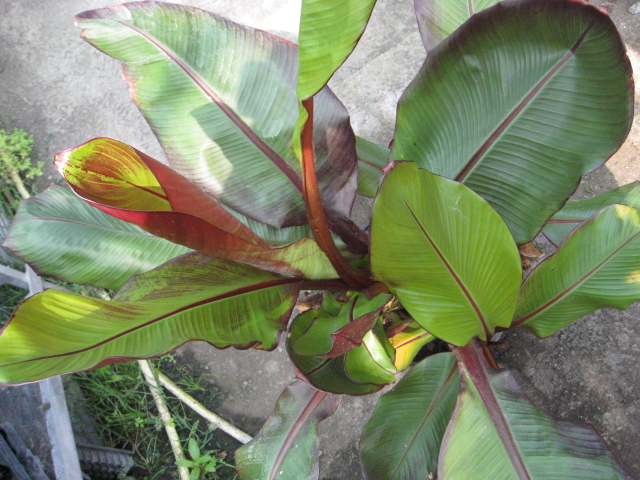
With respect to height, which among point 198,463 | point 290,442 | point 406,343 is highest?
point 406,343

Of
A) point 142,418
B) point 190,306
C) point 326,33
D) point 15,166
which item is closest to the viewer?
point 326,33

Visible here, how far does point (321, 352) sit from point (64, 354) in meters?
0.36

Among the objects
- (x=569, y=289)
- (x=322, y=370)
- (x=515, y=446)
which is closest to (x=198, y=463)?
(x=322, y=370)

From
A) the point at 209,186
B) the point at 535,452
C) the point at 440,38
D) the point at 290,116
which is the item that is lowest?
the point at 535,452

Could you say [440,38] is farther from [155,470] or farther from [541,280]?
[155,470]

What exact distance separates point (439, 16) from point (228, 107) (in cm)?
44

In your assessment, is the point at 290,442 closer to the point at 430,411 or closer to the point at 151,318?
the point at 430,411

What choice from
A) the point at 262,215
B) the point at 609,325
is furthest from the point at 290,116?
the point at 609,325

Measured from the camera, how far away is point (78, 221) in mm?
948

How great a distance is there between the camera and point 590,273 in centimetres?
75

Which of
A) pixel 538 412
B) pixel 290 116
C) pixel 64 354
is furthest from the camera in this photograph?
pixel 290 116

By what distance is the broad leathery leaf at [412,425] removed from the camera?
88cm

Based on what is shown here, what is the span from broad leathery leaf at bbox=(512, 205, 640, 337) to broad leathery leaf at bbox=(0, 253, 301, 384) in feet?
1.42

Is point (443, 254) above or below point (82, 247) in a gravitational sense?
above
